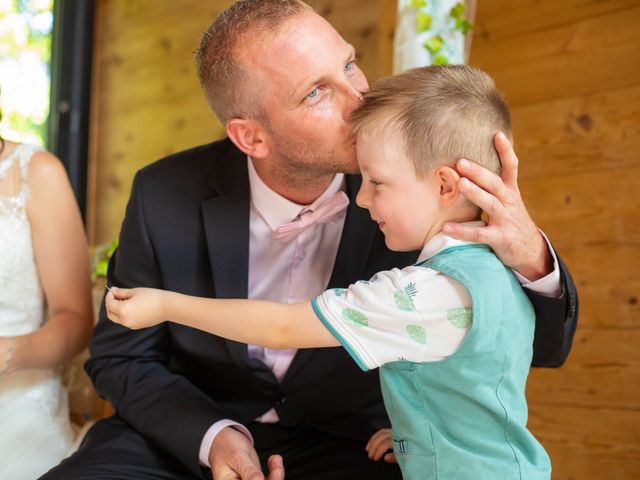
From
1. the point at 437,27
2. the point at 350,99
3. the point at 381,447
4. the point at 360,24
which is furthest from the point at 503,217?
the point at 360,24

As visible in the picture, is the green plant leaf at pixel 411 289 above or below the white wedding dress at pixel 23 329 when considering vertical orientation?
above

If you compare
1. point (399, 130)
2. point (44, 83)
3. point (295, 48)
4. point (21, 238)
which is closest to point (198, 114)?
point (44, 83)

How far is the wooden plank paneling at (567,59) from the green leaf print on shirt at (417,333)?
143cm

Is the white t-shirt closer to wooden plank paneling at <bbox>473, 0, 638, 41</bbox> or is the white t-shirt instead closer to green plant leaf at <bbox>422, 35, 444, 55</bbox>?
green plant leaf at <bbox>422, 35, 444, 55</bbox>

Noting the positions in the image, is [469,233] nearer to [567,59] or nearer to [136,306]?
[136,306]

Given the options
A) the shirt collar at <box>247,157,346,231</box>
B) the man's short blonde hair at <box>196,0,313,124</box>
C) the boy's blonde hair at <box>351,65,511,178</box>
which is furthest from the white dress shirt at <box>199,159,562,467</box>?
the boy's blonde hair at <box>351,65,511,178</box>

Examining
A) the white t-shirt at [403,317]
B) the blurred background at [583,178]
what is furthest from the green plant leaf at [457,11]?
the white t-shirt at [403,317]

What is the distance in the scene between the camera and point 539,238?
50.2 inches

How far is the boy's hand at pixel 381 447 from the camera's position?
1495 millimetres

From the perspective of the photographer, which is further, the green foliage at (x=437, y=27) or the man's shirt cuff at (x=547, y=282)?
the green foliage at (x=437, y=27)

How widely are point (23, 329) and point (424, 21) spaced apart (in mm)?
1344

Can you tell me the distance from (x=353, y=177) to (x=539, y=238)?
1.83 feet

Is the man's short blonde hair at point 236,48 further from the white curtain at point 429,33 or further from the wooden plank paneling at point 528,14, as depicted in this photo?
the wooden plank paneling at point 528,14

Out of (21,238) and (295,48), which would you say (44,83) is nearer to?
(21,238)
